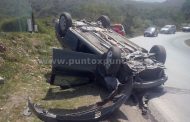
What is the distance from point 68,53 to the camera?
30.5ft

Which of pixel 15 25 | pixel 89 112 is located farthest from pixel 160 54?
pixel 15 25

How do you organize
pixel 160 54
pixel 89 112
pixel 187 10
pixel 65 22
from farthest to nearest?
pixel 187 10
pixel 65 22
pixel 160 54
pixel 89 112

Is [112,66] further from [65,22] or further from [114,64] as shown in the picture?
[65,22]

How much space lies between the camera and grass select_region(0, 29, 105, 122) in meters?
8.25

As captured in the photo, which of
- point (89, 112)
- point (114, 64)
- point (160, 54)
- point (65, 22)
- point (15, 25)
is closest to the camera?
point (89, 112)

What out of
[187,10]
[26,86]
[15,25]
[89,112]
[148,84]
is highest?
[89,112]

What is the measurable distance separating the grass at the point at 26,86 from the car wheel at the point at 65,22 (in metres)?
1.49

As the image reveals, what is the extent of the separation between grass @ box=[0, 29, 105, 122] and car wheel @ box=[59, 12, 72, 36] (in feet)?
4.89

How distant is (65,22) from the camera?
1200cm

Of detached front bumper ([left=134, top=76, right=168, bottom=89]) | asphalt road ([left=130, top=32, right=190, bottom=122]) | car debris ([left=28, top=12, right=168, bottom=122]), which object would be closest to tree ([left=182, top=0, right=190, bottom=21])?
asphalt road ([left=130, top=32, right=190, bottom=122])

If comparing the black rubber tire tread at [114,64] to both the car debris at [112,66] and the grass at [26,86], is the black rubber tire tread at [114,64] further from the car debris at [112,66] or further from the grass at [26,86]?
the grass at [26,86]

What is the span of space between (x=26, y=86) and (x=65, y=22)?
315cm

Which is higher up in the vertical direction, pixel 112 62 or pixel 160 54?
pixel 112 62

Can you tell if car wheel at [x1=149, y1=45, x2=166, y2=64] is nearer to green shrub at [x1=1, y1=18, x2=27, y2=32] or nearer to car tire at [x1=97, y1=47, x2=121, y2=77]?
car tire at [x1=97, y1=47, x2=121, y2=77]
